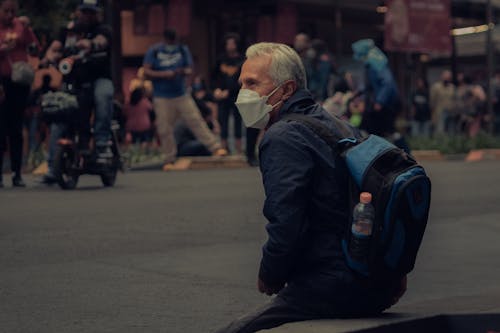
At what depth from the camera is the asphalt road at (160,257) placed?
641 centimetres

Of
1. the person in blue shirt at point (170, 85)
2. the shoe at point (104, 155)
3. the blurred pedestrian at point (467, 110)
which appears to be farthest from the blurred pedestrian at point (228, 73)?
the blurred pedestrian at point (467, 110)

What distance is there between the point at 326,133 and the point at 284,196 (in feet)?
1.07

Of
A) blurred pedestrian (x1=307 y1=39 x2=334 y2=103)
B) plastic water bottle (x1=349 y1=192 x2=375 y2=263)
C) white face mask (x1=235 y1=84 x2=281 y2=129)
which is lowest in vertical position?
blurred pedestrian (x1=307 y1=39 x2=334 y2=103)

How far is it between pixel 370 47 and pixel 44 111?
13.4ft

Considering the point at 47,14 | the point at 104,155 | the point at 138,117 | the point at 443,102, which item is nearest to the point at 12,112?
the point at 104,155

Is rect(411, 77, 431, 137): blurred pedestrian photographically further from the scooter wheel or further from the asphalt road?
the scooter wheel

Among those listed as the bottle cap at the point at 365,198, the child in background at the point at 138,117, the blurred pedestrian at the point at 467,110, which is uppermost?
the bottle cap at the point at 365,198

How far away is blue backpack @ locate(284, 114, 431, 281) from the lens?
4602 millimetres

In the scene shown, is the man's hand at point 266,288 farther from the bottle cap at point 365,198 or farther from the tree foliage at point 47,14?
the tree foliage at point 47,14

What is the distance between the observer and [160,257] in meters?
8.53

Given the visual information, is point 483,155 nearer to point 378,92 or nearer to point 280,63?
point 378,92

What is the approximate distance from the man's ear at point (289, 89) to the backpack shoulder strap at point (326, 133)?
89 millimetres

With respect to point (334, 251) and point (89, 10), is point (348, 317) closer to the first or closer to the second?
point (334, 251)

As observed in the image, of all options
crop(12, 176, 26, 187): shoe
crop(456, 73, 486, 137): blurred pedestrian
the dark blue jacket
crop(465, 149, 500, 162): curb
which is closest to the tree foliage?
crop(465, 149, 500, 162): curb
